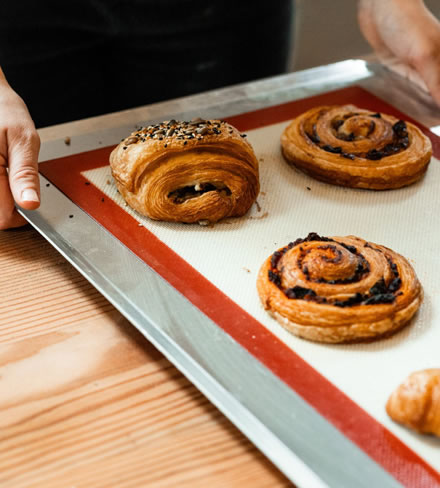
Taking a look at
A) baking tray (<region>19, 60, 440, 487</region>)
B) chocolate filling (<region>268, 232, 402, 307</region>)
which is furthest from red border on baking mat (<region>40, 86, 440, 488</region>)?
chocolate filling (<region>268, 232, 402, 307</region>)

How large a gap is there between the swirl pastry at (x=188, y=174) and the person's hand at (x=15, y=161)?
8.9 inches

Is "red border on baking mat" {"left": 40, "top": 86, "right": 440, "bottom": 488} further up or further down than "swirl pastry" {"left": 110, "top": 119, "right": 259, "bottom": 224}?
further down

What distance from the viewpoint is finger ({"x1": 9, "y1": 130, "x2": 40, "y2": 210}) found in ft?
4.88

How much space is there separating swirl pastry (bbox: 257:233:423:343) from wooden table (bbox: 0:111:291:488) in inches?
10.4

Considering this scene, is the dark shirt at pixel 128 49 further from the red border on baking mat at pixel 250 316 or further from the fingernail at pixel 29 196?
the fingernail at pixel 29 196

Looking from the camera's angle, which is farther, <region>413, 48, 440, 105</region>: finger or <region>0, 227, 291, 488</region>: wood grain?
<region>413, 48, 440, 105</region>: finger

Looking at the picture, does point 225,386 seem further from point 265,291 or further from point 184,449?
point 265,291

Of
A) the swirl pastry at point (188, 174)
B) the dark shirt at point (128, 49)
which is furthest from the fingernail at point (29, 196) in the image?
the dark shirt at point (128, 49)

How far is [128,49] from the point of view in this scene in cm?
228

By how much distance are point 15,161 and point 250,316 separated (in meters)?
0.71

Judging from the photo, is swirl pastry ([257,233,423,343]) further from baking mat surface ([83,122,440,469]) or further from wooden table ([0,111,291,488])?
wooden table ([0,111,291,488])

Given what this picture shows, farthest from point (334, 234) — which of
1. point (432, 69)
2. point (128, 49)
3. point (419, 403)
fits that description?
point (128, 49)

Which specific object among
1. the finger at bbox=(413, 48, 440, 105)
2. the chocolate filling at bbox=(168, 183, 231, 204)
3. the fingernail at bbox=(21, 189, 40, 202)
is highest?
the finger at bbox=(413, 48, 440, 105)

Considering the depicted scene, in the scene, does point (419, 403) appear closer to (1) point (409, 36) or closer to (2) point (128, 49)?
(1) point (409, 36)
